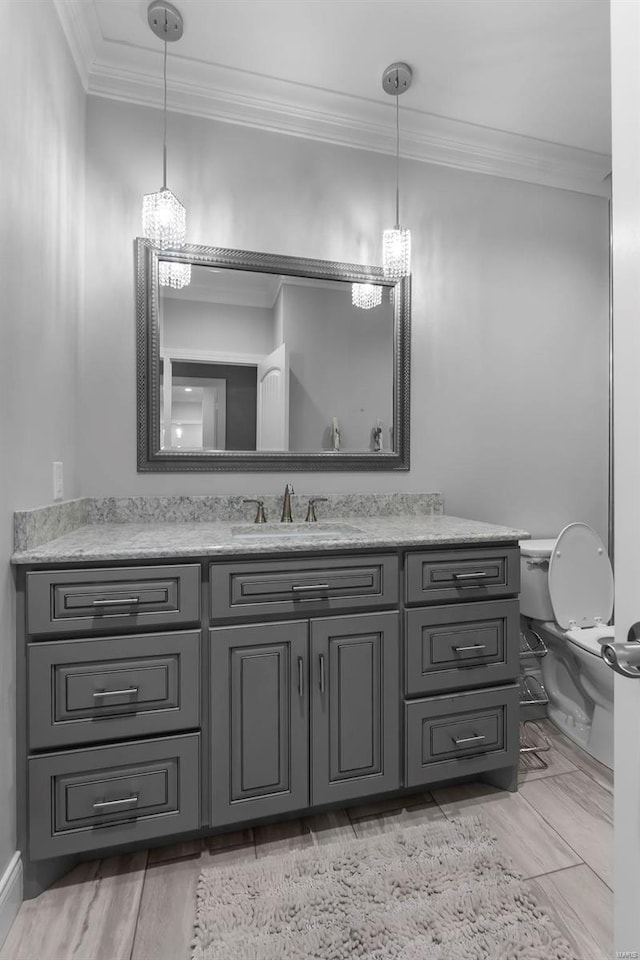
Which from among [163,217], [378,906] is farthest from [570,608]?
[163,217]

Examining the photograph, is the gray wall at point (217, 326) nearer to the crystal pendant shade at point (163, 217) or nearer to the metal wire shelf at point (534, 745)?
the crystal pendant shade at point (163, 217)

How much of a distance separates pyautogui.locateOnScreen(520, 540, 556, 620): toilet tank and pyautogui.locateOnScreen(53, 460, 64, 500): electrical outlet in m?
1.88

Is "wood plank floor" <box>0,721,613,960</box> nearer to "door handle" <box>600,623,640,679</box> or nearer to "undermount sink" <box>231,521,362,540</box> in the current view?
"undermount sink" <box>231,521,362,540</box>

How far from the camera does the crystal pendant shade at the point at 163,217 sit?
1.77 metres

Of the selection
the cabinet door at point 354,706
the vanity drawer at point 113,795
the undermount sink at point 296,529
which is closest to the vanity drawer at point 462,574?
the cabinet door at point 354,706

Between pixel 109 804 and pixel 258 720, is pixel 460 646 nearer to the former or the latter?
pixel 258 720

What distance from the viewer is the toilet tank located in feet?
7.00

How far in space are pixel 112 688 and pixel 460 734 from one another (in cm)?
116

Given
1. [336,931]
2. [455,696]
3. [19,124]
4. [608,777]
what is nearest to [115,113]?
[19,124]

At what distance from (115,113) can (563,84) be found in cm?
182

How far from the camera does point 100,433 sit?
1.93 metres

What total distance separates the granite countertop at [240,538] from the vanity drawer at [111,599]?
5cm

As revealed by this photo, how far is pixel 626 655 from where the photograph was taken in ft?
1.74

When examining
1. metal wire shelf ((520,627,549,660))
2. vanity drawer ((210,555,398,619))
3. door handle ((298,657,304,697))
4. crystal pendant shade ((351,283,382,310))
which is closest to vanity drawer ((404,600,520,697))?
vanity drawer ((210,555,398,619))
